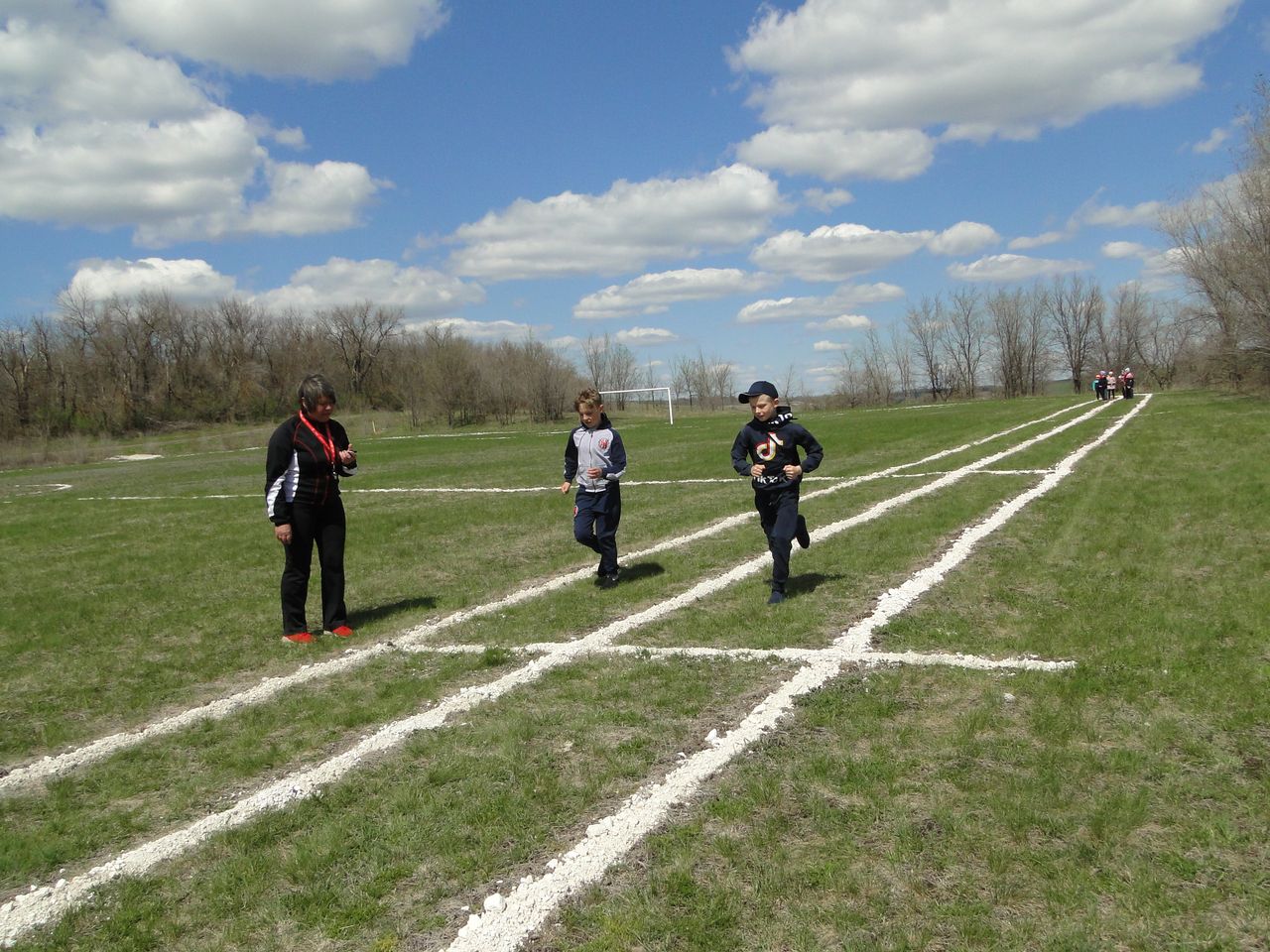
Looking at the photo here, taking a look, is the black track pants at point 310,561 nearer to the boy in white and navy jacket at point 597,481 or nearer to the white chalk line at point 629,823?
the boy in white and navy jacket at point 597,481

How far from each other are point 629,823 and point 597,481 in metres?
4.88

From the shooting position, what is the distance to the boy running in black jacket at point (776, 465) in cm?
722

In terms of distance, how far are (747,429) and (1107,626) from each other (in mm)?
3165

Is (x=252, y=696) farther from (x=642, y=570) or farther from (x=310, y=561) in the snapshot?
(x=642, y=570)

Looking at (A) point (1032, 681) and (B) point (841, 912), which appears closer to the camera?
(B) point (841, 912)

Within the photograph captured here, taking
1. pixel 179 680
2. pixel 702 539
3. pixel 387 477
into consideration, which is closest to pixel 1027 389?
pixel 387 477

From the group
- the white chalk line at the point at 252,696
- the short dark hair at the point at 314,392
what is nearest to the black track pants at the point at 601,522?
the white chalk line at the point at 252,696

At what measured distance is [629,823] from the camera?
365cm

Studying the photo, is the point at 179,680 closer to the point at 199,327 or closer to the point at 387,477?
the point at 387,477

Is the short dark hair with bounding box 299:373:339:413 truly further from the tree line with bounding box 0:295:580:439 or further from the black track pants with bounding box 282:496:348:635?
the tree line with bounding box 0:295:580:439

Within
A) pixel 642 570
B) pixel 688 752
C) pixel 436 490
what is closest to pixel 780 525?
pixel 642 570

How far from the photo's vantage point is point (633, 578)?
866 centimetres

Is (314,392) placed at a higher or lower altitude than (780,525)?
higher

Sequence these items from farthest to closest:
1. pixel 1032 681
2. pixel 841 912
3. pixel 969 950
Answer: pixel 1032 681 → pixel 841 912 → pixel 969 950
